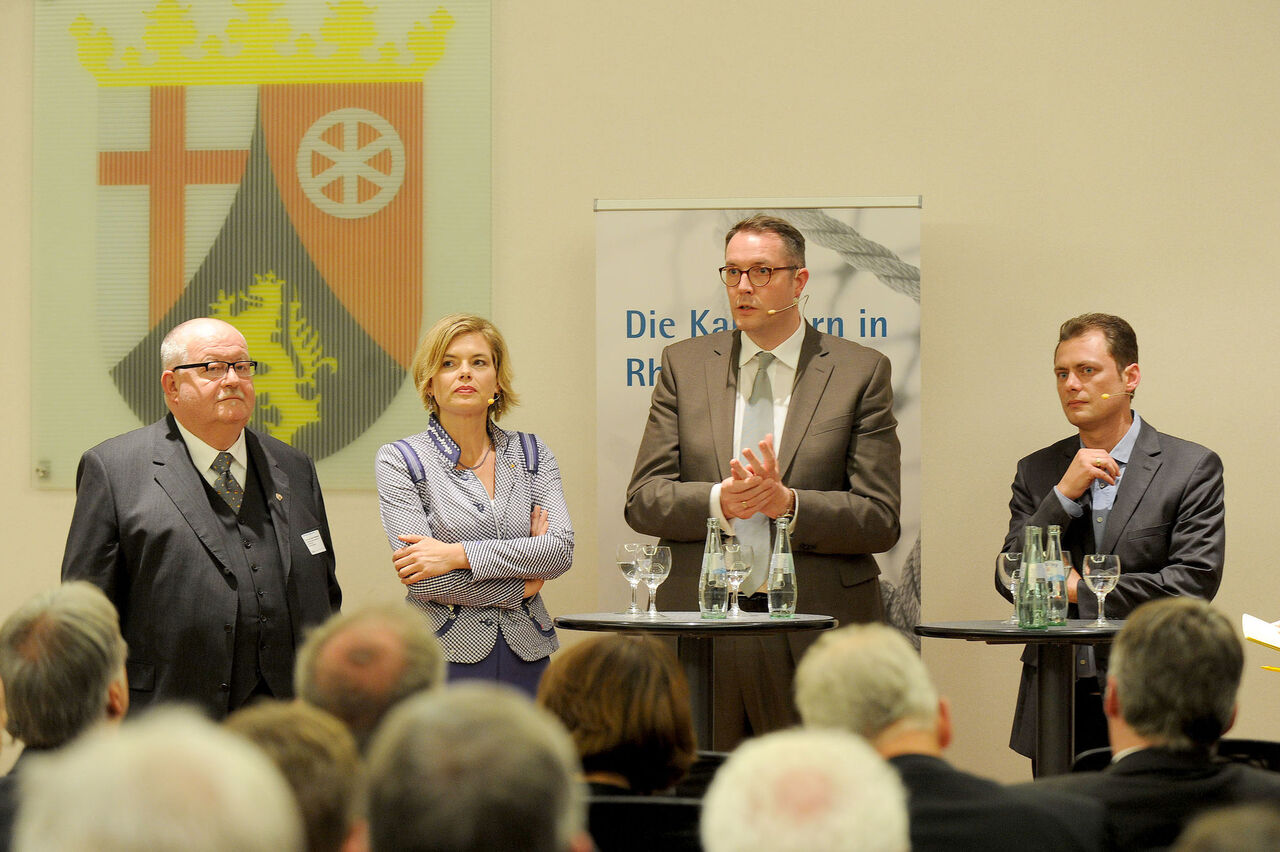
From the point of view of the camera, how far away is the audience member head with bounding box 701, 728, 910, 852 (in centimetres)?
145

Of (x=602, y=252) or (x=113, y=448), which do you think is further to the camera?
(x=602, y=252)

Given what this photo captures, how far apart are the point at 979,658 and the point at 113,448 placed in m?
3.56

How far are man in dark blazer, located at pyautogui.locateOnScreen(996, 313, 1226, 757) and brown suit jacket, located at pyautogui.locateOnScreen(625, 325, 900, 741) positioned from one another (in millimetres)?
476

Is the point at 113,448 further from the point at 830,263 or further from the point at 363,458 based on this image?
the point at 830,263

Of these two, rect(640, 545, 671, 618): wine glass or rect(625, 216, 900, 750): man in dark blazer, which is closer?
rect(640, 545, 671, 618): wine glass

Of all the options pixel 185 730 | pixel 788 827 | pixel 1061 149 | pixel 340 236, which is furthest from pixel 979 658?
pixel 185 730

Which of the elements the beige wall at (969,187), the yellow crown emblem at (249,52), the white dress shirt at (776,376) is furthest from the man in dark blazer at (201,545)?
the yellow crown emblem at (249,52)

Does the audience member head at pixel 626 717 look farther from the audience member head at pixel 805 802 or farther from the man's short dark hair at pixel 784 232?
the man's short dark hair at pixel 784 232

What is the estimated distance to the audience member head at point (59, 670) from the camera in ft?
7.90

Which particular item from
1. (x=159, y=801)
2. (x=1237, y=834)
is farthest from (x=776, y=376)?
(x=159, y=801)

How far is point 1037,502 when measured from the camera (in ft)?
15.7

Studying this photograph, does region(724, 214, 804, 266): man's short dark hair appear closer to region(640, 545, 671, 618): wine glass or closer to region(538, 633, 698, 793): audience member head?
region(640, 545, 671, 618): wine glass

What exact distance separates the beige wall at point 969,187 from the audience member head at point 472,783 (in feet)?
14.6

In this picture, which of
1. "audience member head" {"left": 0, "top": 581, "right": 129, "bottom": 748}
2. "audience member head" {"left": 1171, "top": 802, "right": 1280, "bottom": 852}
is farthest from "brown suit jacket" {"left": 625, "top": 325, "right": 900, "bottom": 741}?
"audience member head" {"left": 1171, "top": 802, "right": 1280, "bottom": 852}
